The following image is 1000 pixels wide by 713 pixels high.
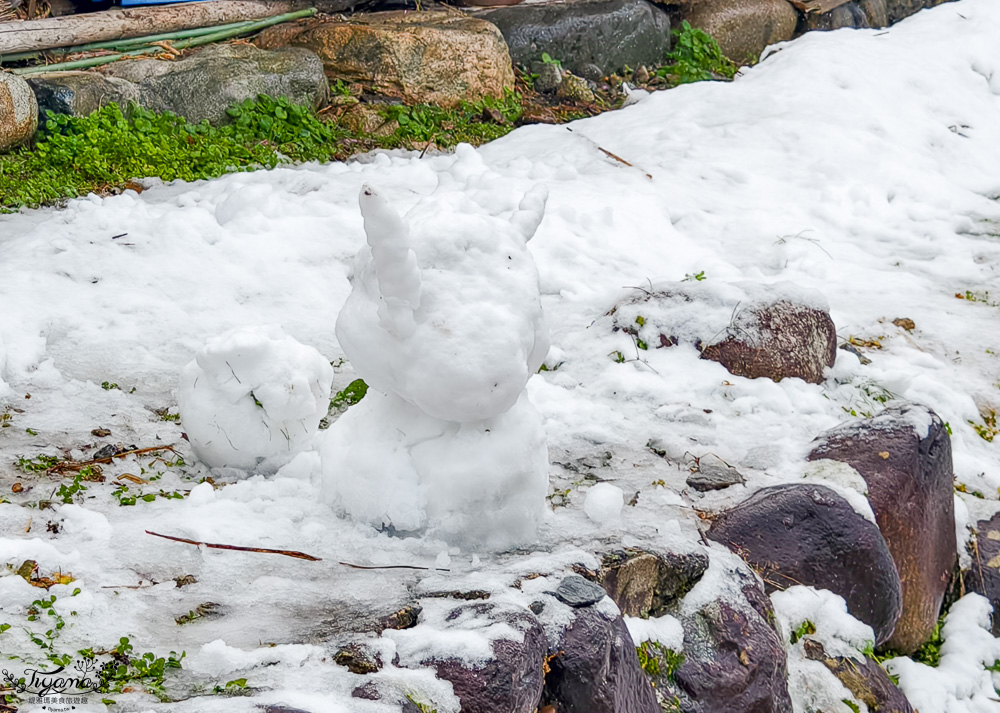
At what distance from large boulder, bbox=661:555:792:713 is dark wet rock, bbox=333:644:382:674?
93 centimetres

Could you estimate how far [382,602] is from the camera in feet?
7.20

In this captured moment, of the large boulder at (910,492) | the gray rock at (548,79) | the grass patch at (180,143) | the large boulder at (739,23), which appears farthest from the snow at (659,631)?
the large boulder at (739,23)

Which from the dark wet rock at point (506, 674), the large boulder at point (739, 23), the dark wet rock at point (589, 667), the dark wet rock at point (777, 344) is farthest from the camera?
the large boulder at point (739, 23)

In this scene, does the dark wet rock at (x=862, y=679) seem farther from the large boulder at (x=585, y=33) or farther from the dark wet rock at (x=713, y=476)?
the large boulder at (x=585, y=33)

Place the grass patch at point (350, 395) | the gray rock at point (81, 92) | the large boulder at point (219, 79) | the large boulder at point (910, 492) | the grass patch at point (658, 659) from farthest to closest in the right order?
the large boulder at point (219, 79)
the gray rock at point (81, 92)
the grass patch at point (350, 395)
the large boulder at point (910, 492)
the grass patch at point (658, 659)

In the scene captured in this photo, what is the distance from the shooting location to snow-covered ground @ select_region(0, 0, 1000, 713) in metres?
2.28

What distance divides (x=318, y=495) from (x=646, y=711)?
3.51 feet

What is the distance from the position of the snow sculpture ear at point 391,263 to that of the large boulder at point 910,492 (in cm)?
193

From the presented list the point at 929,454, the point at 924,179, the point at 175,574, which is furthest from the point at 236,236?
the point at 924,179

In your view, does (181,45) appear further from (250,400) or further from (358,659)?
(358,659)

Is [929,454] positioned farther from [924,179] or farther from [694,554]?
[924,179]

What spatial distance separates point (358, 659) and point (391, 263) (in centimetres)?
88

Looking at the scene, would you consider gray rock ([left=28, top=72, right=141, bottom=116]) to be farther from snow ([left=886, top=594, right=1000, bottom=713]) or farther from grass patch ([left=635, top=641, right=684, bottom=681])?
snow ([left=886, top=594, right=1000, bottom=713])

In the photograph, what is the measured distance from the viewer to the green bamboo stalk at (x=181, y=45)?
6406 millimetres
